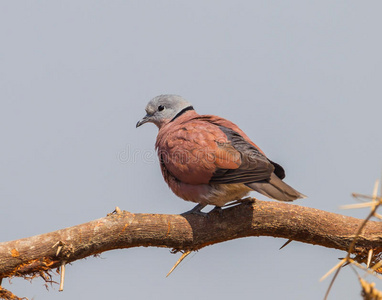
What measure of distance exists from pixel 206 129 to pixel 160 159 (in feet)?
1.87

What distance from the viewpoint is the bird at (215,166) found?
434 cm

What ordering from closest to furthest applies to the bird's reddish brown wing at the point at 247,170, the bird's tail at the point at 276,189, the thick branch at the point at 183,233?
the thick branch at the point at 183,233 → the bird's tail at the point at 276,189 → the bird's reddish brown wing at the point at 247,170

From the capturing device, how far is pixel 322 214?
404cm

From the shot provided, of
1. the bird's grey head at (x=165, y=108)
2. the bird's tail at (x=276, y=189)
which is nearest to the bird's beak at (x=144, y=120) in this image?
the bird's grey head at (x=165, y=108)

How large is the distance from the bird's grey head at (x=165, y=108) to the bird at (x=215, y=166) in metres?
1.08

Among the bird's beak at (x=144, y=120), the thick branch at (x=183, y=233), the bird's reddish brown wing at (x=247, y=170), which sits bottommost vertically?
the thick branch at (x=183, y=233)

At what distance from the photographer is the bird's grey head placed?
6.26m

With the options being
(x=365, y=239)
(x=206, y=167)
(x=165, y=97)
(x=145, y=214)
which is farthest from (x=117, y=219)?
(x=165, y=97)

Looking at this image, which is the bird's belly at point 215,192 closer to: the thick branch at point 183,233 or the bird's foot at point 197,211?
the bird's foot at point 197,211

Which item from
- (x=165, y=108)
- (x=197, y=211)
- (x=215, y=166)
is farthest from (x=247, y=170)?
(x=165, y=108)

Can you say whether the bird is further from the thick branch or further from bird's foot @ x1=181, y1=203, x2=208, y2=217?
the thick branch

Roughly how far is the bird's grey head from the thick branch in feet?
7.18

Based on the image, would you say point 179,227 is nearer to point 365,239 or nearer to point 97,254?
point 97,254

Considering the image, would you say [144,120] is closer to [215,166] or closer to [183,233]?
[215,166]
